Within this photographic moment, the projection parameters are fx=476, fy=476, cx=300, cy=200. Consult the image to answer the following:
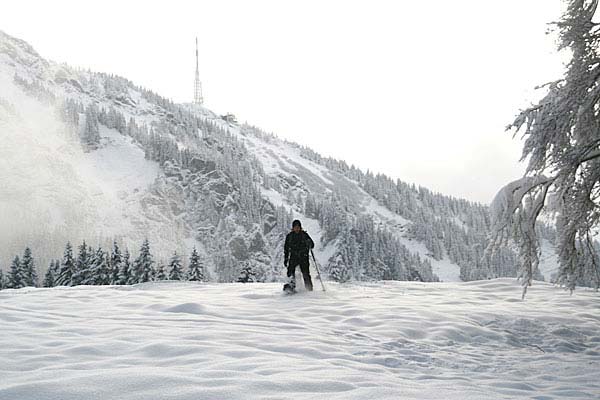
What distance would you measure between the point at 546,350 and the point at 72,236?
148 m

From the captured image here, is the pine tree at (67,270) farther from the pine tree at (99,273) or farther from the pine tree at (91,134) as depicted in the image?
the pine tree at (91,134)

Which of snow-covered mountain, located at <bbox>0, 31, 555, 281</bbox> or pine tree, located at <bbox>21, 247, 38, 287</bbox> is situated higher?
snow-covered mountain, located at <bbox>0, 31, 555, 281</bbox>

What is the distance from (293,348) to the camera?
5805 mm

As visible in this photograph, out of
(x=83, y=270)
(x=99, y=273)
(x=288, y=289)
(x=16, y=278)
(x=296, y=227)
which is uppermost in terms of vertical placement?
(x=296, y=227)

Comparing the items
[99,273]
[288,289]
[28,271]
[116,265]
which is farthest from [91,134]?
[288,289]

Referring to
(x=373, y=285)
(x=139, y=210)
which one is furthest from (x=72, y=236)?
(x=373, y=285)

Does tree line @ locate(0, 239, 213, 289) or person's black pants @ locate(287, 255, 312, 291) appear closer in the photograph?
person's black pants @ locate(287, 255, 312, 291)

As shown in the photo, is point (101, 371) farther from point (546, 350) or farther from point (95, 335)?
point (546, 350)

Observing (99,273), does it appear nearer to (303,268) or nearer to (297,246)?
(297,246)

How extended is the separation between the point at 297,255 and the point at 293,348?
247 inches

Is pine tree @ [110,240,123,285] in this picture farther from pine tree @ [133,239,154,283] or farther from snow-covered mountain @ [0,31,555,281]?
snow-covered mountain @ [0,31,555,281]

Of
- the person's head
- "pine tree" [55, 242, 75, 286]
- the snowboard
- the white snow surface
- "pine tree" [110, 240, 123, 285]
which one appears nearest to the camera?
the white snow surface

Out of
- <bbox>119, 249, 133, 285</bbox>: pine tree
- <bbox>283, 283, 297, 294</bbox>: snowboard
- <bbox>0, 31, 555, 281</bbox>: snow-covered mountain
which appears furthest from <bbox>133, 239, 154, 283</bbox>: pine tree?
<bbox>0, 31, 555, 281</bbox>: snow-covered mountain

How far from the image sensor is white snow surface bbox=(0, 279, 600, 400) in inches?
164
